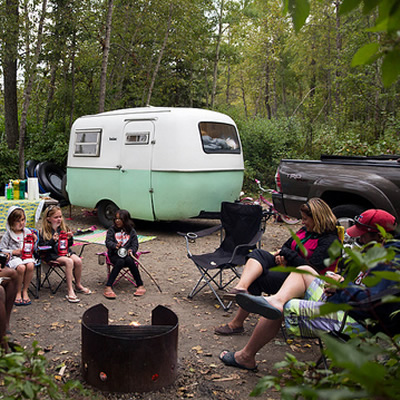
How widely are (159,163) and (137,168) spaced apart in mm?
485

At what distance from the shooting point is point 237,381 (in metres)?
3.20

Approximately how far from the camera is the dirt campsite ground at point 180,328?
3.14m

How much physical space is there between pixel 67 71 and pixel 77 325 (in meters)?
11.0

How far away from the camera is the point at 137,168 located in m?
7.90

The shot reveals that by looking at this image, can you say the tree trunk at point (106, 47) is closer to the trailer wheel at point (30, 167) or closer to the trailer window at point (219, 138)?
the trailer wheel at point (30, 167)

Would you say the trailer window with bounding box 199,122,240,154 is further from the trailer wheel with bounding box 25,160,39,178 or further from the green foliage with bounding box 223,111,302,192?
the trailer wheel with bounding box 25,160,39,178

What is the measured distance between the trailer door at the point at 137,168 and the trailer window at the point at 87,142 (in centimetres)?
72

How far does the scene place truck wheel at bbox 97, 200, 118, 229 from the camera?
8.63 m

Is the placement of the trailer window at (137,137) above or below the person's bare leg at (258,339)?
above

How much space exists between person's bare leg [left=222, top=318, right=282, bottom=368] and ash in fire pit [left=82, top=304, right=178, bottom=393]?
0.59 meters

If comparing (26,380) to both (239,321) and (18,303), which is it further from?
(18,303)

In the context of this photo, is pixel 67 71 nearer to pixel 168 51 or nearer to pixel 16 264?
pixel 168 51

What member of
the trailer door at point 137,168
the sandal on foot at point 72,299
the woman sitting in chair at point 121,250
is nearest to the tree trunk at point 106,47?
the trailer door at point 137,168

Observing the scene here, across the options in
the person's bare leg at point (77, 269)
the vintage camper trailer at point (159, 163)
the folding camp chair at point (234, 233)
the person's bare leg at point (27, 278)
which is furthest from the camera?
the vintage camper trailer at point (159, 163)
